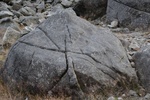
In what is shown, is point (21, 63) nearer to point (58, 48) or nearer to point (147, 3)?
point (58, 48)

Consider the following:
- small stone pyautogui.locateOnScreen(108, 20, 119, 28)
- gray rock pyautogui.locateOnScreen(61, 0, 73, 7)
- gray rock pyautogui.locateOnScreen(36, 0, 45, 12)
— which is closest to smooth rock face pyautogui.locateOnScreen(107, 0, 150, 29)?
small stone pyautogui.locateOnScreen(108, 20, 119, 28)

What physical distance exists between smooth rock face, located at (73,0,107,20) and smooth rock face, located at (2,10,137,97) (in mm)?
7872

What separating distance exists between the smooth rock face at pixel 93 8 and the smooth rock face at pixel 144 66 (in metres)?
8.52

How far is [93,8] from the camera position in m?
18.9

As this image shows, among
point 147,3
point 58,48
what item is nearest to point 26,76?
point 58,48

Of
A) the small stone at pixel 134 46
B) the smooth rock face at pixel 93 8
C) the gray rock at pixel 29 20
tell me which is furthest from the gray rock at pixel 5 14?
the small stone at pixel 134 46

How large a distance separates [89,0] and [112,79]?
32.6ft

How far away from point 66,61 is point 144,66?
1.98 metres

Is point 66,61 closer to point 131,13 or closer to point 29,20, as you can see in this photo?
point 131,13

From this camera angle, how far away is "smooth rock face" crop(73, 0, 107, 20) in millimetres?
18750

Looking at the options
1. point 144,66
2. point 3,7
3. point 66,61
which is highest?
point 66,61

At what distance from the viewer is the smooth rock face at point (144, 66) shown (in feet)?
32.2

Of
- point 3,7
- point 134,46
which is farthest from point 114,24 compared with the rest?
point 3,7

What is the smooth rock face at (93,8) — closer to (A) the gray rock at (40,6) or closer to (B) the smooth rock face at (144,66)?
(A) the gray rock at (40,6)
